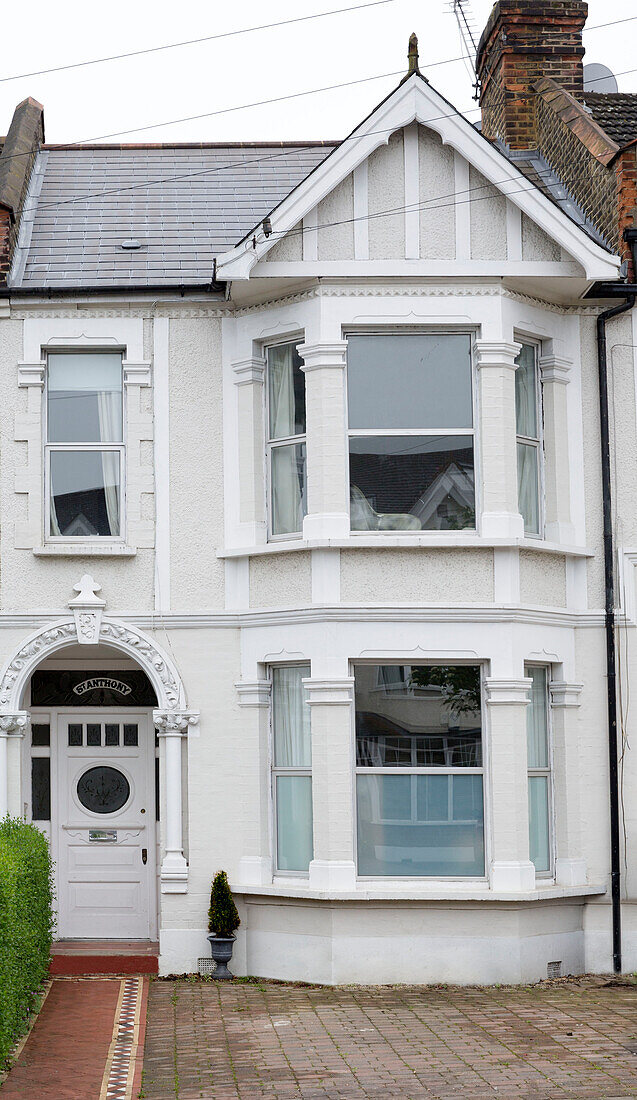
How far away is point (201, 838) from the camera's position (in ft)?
43.7

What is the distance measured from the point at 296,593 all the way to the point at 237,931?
337 centimetres

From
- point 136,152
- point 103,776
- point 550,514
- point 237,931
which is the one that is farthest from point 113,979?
point 136,152

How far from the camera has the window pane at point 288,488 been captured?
1345cm

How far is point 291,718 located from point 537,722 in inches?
97.6

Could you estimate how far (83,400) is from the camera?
13891mm

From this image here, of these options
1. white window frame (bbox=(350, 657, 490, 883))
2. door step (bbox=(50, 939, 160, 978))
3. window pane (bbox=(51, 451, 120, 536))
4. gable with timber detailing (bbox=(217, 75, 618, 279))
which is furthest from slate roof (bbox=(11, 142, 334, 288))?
door step (bbox=(50, 939, 160, 978))

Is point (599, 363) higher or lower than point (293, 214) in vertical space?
lower

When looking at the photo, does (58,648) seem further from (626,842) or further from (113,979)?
(626,842)

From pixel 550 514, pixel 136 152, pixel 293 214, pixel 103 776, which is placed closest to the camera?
pixel 293 214

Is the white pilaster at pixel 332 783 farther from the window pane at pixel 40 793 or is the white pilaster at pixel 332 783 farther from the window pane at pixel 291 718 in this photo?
the window pane at pixel 40 793

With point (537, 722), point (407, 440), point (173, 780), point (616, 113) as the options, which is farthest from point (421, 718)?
point (616, 113)

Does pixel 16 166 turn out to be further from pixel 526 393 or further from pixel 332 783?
pixel 332 783

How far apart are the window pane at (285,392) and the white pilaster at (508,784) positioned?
3.26 m

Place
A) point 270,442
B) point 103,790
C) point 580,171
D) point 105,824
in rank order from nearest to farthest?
1. point 270,442
2. point 105,824
3. point 103,790
4. point 580,171
